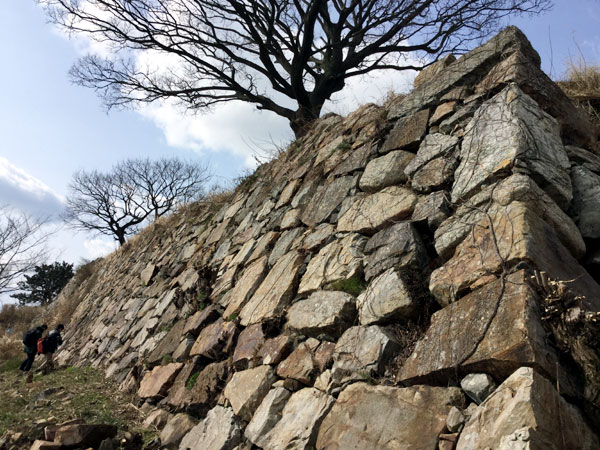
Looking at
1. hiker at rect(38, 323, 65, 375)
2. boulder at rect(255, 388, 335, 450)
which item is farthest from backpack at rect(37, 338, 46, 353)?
boulder at rect(255, 388, 335, 450)

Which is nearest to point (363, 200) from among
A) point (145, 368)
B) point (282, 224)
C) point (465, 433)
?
point (282, 224)

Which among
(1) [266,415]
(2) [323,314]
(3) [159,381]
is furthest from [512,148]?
(3) [159,381]

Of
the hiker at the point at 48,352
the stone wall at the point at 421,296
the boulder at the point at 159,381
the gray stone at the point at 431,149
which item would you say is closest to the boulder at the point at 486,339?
the stone wall at the point at 421,296

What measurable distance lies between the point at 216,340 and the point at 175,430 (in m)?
0.86

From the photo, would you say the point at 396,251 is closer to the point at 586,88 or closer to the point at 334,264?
the point at 334,264

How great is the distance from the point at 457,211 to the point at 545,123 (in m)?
1.07

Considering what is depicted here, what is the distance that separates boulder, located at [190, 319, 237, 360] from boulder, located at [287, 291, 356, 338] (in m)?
0.83

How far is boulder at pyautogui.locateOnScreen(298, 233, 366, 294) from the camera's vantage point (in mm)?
3066

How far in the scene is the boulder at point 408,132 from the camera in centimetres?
356

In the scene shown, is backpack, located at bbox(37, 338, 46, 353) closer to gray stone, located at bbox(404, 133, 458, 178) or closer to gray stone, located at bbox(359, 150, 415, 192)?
gray stone, located at bbox(359, 150, 415, 192)

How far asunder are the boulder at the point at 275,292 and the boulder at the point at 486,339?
5.19 feet

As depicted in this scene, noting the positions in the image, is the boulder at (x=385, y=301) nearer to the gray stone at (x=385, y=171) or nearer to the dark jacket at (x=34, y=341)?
the gray stone at (x=385, y=171)

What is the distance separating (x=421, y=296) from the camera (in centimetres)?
238

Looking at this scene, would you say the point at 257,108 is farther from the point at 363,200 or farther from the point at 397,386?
the point at 397,386
